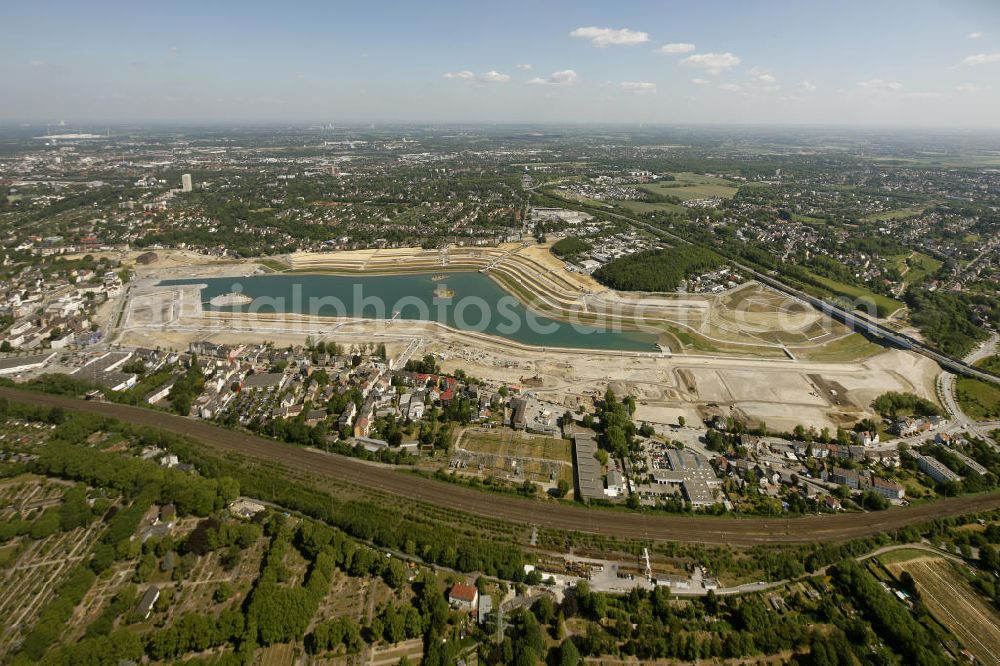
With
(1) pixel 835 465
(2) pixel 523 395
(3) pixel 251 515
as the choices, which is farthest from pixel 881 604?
(3) pixel 251 515

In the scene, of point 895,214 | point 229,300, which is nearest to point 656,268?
point 229,300

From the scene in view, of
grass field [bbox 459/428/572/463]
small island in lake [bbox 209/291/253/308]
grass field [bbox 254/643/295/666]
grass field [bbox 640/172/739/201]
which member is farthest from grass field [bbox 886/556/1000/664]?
grass field [bbox 640/172/739/201]

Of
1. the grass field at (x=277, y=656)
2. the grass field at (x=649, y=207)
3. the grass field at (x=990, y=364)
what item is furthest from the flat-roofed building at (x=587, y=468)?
the grass field at (x=649, y=207)

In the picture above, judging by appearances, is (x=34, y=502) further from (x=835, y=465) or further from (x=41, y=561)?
(x=835, y=465)

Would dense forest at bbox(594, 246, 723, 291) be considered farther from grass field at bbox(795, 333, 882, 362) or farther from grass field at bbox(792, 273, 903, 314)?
grass field at bbox(795, 333, 882, 362)

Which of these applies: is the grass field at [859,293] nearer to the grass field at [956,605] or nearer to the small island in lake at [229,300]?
the grass field at [956,605]

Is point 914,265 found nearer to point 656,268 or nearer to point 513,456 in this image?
point 656,268
